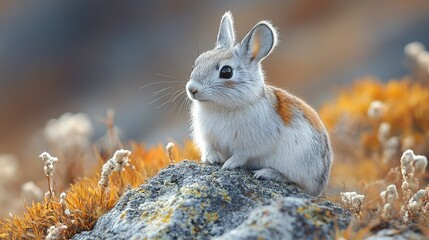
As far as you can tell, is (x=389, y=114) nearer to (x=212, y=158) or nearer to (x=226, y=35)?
(x=226, y=35)

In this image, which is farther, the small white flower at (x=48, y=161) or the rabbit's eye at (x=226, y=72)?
the rabbit's eye at (x=226, y=72)

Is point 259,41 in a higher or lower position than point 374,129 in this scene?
higher

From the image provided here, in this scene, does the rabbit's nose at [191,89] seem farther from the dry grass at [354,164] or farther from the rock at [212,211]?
the dry grass at [354,164]

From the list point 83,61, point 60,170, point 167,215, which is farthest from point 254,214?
point 83,61

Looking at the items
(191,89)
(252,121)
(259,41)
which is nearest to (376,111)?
(259,41)

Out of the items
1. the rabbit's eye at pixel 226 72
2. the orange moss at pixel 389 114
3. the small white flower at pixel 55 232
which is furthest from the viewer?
the orange moss at pixel 389 114

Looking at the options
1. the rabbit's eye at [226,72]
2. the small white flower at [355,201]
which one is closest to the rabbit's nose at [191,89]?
the rabbit's eye at [226,72]
